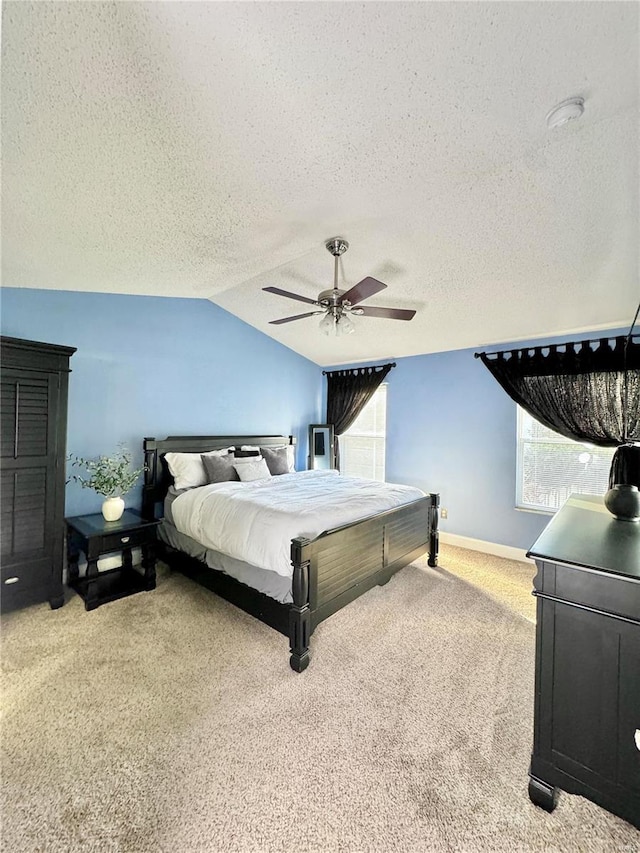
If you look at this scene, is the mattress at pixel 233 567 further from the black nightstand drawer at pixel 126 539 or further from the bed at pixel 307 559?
the black nightstand drawer at pixel 126 539

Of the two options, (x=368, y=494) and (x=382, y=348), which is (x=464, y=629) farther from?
(x=382, y=348)

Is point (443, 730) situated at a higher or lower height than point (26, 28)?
lower

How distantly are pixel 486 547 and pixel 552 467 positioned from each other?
1.15 m

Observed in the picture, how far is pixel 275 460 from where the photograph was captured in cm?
423

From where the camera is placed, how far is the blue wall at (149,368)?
3.03 metres

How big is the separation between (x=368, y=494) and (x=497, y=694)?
1.57 meters

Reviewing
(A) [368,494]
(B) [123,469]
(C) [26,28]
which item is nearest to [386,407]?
(A) [368,494]

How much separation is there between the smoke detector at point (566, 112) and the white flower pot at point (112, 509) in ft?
11.9

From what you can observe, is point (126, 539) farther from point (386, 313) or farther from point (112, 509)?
point (386, 313)

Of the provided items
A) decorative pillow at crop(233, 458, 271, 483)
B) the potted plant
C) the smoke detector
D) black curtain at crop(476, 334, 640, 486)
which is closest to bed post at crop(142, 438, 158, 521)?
the potted plant

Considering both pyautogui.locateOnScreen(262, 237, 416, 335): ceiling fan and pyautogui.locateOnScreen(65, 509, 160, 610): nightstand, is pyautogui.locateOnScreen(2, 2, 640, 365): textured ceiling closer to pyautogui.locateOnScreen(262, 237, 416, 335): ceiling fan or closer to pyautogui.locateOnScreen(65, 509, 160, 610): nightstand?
pyautogui.locateOnScreen(262, 237, 416, 335): ceiling fan

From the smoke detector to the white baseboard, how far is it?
3495mm

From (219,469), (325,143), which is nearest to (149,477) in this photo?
(219,469)

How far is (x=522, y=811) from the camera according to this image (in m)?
1.27
